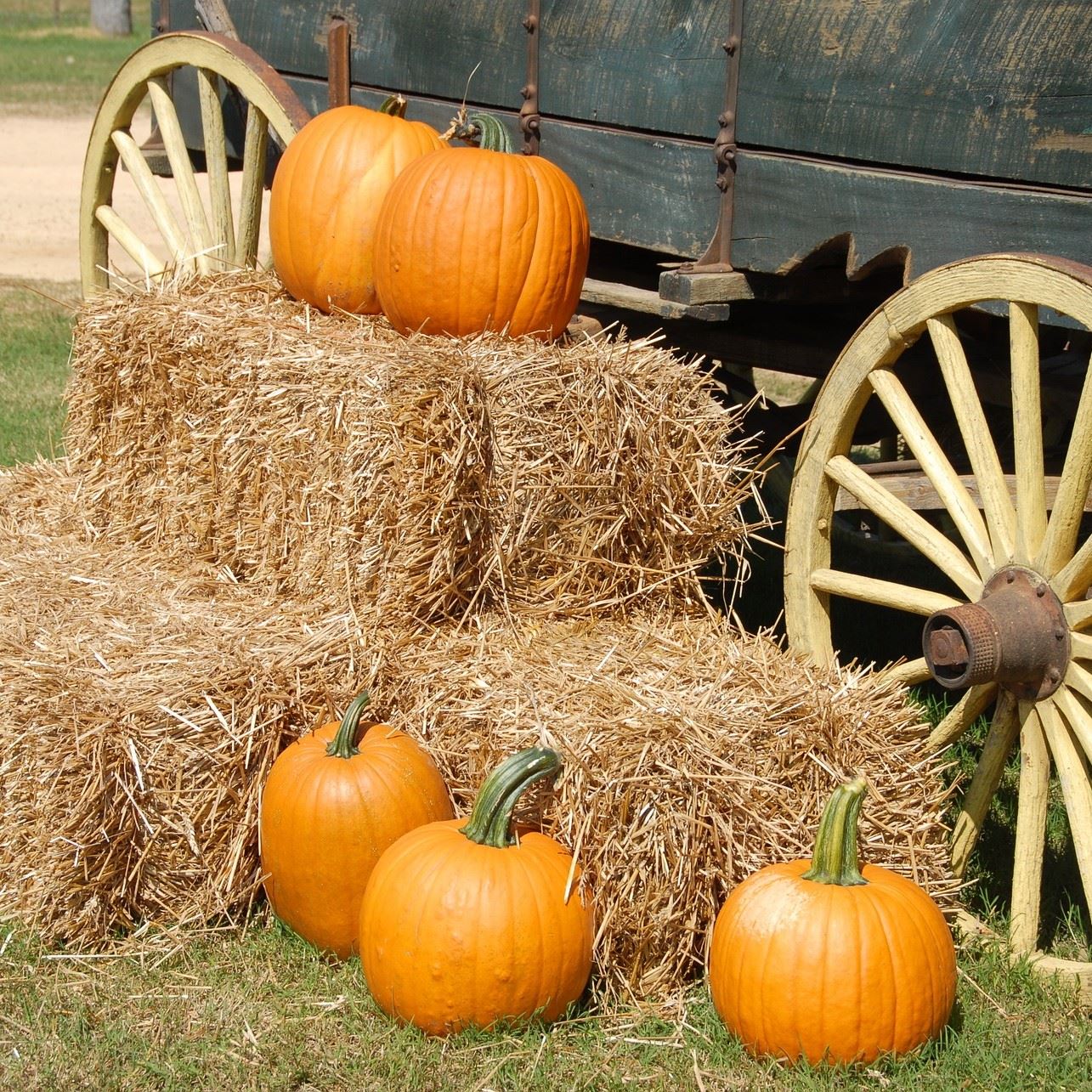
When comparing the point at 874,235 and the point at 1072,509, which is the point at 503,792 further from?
the point at 874,235

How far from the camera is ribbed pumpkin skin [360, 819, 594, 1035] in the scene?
2.63 meters

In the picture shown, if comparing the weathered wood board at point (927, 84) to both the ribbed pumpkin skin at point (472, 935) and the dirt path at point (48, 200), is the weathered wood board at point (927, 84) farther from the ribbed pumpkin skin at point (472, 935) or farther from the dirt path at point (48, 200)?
the dirt path at point (48, 200)

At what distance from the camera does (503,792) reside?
8.89 ft

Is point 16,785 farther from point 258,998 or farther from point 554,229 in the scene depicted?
point 554,229

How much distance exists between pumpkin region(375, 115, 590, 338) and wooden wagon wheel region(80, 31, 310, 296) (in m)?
1.15

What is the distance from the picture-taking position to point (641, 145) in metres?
3.85

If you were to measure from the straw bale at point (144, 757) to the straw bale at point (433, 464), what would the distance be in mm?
267

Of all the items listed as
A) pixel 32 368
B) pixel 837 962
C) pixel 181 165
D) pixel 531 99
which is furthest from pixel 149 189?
pixel 837 962

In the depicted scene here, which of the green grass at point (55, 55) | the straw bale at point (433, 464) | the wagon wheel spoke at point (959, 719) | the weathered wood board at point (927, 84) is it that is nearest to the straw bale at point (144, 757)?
the straw bale at point (433, 464)

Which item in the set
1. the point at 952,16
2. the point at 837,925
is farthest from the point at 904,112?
the point at 837,925

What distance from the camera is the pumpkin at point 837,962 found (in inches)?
101

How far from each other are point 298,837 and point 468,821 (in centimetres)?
39

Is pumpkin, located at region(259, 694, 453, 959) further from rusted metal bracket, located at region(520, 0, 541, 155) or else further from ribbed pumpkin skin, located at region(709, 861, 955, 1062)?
rusted metal bracket, located at region(520, 0, 541, 155)

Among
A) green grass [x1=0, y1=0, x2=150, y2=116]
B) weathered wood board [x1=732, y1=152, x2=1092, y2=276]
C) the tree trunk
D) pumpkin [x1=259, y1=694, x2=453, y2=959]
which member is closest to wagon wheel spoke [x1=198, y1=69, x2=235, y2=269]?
weathered wood board [x1=732, y1=152, x2=1092, y2=276]
